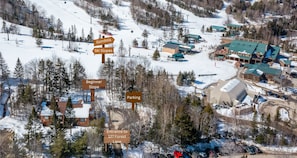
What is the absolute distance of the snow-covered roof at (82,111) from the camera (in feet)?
80.6

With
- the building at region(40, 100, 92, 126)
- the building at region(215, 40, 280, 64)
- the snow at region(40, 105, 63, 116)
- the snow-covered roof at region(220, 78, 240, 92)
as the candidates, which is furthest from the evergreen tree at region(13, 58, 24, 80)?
the building at region(215, 40, 280, 64)

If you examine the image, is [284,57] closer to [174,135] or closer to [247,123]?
[247,123]

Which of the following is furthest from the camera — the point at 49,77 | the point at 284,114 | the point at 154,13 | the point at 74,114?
the point at 154,13

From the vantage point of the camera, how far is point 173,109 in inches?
1005

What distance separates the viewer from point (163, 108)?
25016mm

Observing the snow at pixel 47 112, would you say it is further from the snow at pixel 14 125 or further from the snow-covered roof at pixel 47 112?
the snow at pixel 14 125

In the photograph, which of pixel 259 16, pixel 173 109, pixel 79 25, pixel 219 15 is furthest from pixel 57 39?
pixel 259 16

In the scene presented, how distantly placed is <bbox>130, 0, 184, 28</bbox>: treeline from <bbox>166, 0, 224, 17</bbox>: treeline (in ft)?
12.4

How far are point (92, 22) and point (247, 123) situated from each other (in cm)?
3403

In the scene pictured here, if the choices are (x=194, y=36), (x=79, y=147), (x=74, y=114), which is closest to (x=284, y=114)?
(x=74, y=114)

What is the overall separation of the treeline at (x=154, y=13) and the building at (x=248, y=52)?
1504cm

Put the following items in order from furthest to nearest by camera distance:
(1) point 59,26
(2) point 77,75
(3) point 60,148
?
(1) point 59,26 → (2) point 77,75 → (3) point 60,148

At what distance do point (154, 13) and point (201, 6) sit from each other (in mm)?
14031

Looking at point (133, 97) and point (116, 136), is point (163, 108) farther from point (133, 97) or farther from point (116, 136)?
point (116, 136)
